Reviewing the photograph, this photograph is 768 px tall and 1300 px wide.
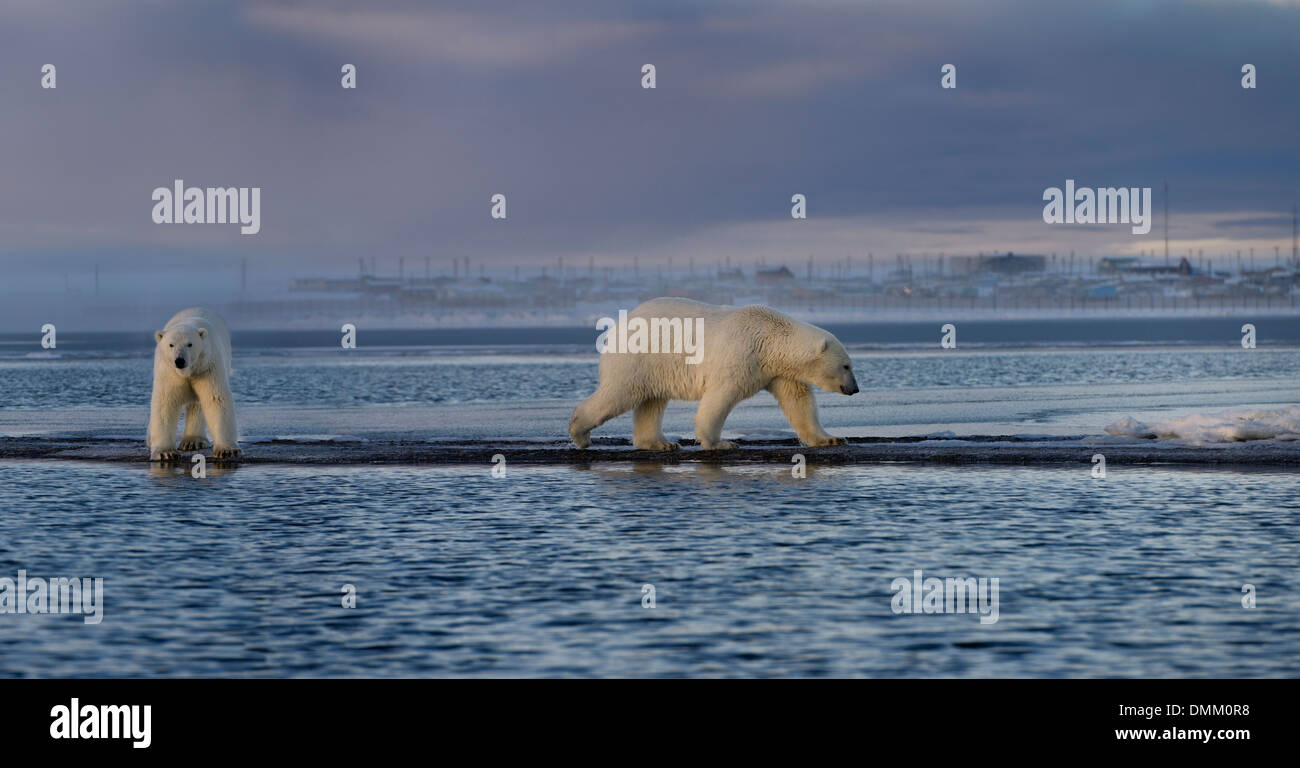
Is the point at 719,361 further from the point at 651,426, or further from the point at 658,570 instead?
the point at 658,570

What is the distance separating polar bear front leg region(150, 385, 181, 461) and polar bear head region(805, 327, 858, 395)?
27.3 feet

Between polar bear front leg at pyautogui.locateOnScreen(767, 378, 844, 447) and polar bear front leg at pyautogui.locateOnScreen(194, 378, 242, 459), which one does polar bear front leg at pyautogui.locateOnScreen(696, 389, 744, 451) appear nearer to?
polar bear front leg at pyautogui.locateOnScreen(767, 378, 844, 447)

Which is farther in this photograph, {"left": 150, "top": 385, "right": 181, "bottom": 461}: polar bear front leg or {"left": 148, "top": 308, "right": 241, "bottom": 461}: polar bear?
{"left": 150, "top": 385, "right": 181, "bottom": 461}: polar bear front leg

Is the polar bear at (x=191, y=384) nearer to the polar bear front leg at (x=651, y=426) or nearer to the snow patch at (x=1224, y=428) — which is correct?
the polar bear front leg at (x=651, y=426)

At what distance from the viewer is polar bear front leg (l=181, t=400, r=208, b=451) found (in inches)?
793

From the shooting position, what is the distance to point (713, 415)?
1938cm

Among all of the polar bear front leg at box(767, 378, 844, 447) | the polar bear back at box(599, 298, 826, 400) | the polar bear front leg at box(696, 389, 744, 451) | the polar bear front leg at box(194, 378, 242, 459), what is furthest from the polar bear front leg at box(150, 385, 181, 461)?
the polar bear front leg at box(767, 378, 844, 447)

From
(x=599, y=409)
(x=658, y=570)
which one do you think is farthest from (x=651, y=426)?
(x=658, y=570)

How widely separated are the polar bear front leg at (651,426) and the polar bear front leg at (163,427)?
19.8ft

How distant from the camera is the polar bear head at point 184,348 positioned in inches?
715

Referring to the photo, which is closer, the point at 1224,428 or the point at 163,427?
the point at 163,427

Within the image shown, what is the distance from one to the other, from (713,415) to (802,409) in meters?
1.58

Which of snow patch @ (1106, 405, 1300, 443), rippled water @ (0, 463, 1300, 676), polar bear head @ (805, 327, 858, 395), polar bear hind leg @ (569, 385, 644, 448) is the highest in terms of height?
polar bear head @ (805, 327, 858, 395)

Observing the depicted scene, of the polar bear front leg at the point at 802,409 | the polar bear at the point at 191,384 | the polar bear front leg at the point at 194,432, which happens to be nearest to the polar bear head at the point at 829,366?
the polar bear front leg at the point at 802,409
